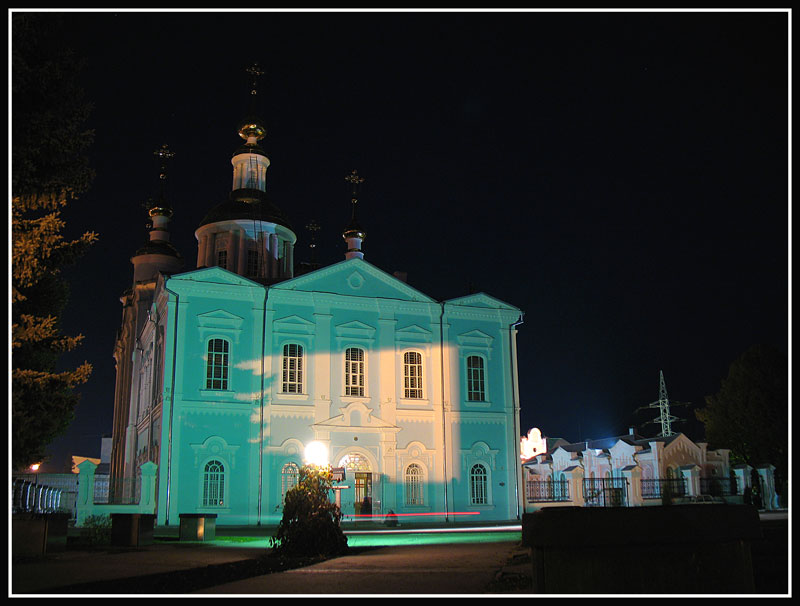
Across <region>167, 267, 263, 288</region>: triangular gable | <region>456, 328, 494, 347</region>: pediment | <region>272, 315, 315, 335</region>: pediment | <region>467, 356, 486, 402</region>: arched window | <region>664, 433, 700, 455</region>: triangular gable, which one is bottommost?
<region>664, 433, 700, 455</region>: triangular gable

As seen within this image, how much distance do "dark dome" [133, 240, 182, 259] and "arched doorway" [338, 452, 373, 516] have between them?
1611cm

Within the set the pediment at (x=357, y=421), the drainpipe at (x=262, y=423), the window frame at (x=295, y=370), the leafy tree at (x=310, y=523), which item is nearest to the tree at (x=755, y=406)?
the pediment at (x=357, y=421)

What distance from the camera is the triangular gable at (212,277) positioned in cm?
2492

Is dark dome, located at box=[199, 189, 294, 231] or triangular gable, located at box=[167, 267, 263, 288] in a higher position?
dark dome, located at box=[199, 189, 294, 231]

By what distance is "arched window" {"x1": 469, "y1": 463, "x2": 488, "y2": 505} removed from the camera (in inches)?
1065

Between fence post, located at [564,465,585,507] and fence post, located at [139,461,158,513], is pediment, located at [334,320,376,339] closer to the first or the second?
fence post, located at [139,461,158,513]

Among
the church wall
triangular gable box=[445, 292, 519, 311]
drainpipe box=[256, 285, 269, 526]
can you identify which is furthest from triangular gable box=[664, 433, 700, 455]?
drainpipe box=[256, 285, 269, 526]

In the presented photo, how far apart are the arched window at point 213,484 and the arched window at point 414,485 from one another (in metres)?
6.11

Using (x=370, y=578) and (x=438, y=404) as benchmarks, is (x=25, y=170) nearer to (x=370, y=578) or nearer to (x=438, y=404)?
(x=370, y=578)

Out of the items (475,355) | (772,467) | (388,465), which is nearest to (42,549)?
(388,465)

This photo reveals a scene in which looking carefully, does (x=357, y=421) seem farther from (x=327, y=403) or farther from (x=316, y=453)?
(x=316, y=453)

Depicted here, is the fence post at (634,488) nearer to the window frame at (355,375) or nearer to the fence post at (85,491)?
the window frame at (355,375)

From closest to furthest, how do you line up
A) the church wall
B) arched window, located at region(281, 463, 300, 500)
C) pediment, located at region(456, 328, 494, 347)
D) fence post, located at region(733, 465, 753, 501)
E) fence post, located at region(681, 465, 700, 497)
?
the church wall
arched window, located at region(281, 463, 300, 500)
pediment, located at region(456, 328, 494, 347)
fence post, located at region(681, 465, 700, 497)
fence post, located at region(733, 465, 753, 501)

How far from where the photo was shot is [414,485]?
26.6 m
